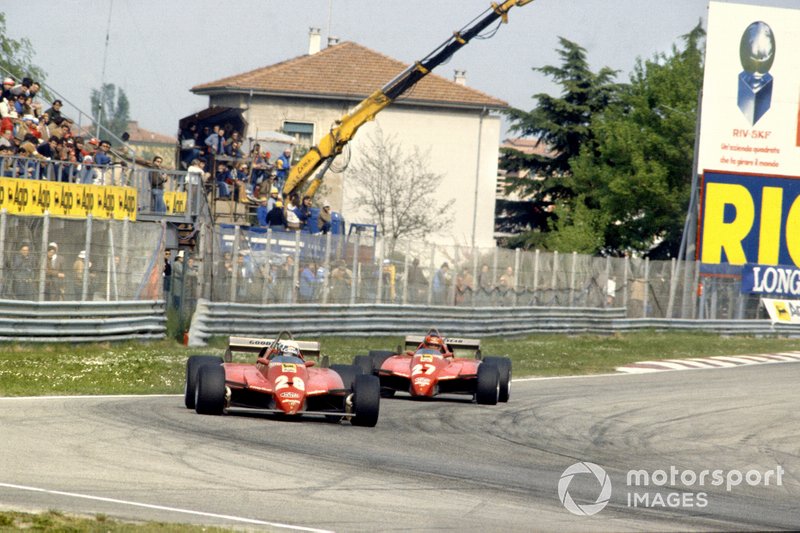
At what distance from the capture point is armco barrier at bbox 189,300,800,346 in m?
24.4

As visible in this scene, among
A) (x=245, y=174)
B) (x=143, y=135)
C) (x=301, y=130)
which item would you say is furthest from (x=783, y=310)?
(x=143, y=135)

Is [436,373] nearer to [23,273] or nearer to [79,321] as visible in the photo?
[79,321]

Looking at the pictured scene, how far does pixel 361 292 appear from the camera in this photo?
2755cm

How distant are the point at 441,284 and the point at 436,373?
42.2 ft

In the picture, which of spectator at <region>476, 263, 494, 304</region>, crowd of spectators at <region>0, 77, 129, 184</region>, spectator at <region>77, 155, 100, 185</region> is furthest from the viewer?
spectator at <region>476, 263, 494, 304</region>

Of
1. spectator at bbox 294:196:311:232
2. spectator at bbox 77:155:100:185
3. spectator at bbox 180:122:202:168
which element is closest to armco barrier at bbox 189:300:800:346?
spectator at bbox 77:155:100:185

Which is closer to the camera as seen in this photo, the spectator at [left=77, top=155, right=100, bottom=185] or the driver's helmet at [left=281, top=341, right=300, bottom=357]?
the driver's helmet at [left=281, top=341, right=300, bottom=357]

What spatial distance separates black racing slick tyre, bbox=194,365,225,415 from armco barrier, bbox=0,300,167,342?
777 cm

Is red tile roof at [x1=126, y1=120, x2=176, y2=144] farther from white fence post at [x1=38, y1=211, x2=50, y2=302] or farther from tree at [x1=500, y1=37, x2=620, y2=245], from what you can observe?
white fence post at [x1=38, y1=211, x2=50, y2=302]

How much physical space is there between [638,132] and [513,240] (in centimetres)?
786

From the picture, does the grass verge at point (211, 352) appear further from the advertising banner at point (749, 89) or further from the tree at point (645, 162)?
the tree at point (645, 162)

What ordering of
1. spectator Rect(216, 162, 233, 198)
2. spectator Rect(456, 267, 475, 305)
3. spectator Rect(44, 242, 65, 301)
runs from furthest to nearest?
spectator Rect(216, 162, 233, 198) → spectator Rect(456, 267, 475, 305) → spectator Rect(44, 242, 65, 301)

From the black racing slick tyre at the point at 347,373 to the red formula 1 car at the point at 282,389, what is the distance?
0.37 meters

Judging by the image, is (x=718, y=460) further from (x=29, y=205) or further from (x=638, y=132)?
(x=638, y=132)
